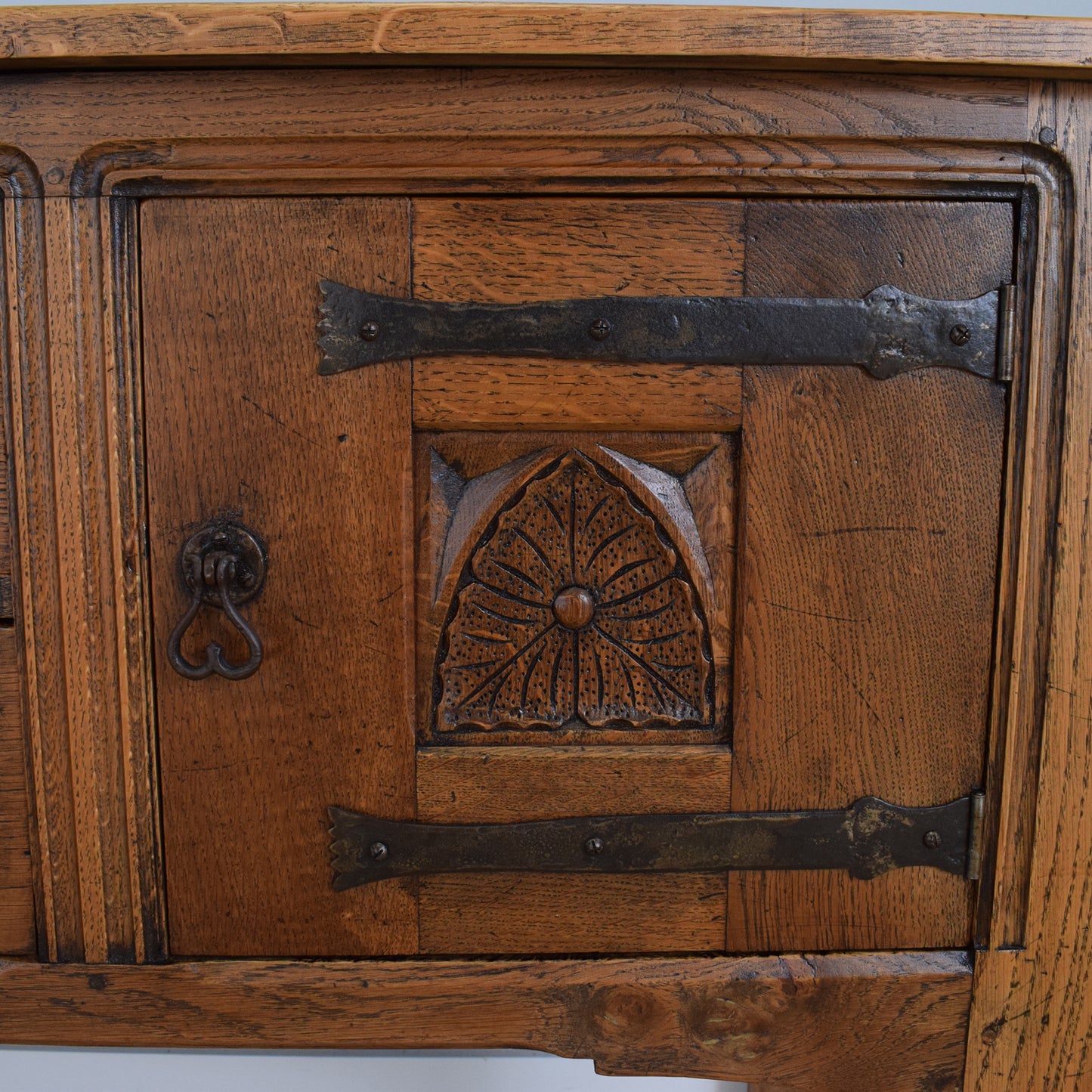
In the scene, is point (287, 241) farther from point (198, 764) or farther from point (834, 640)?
point (834, 640)

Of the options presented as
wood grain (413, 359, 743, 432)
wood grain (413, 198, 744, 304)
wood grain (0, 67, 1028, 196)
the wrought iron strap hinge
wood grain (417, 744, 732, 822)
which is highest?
wood grain (0, 67, 1028, 196)

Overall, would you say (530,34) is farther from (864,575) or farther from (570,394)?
(864,575)

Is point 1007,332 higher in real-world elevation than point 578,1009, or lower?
higher

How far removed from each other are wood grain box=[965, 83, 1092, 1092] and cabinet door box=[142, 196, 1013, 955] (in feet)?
0.16

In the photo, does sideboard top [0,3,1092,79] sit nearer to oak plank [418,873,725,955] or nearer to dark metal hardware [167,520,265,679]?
dark metal hardware [167,520,265,679]

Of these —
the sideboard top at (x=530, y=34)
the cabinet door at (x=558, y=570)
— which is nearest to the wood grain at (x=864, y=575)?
the cabinet door at (x=558, y=570)

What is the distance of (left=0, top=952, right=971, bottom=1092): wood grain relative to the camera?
76 cm

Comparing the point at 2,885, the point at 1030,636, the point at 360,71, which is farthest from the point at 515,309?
the point at 2,885

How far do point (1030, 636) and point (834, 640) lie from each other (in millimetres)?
152

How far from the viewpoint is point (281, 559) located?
2.43 feet

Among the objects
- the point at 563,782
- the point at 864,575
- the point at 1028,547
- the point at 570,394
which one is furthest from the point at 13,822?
the point at 1028,547

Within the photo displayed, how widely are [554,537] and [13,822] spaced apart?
1.59 ft

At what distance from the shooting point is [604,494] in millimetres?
747

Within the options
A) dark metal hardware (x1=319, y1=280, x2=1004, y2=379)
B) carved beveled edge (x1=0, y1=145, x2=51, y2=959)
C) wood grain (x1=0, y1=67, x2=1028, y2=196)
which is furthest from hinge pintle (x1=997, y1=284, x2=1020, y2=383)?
carved beveled edge (x1=0, y1=145, x2=51, y2=959)
